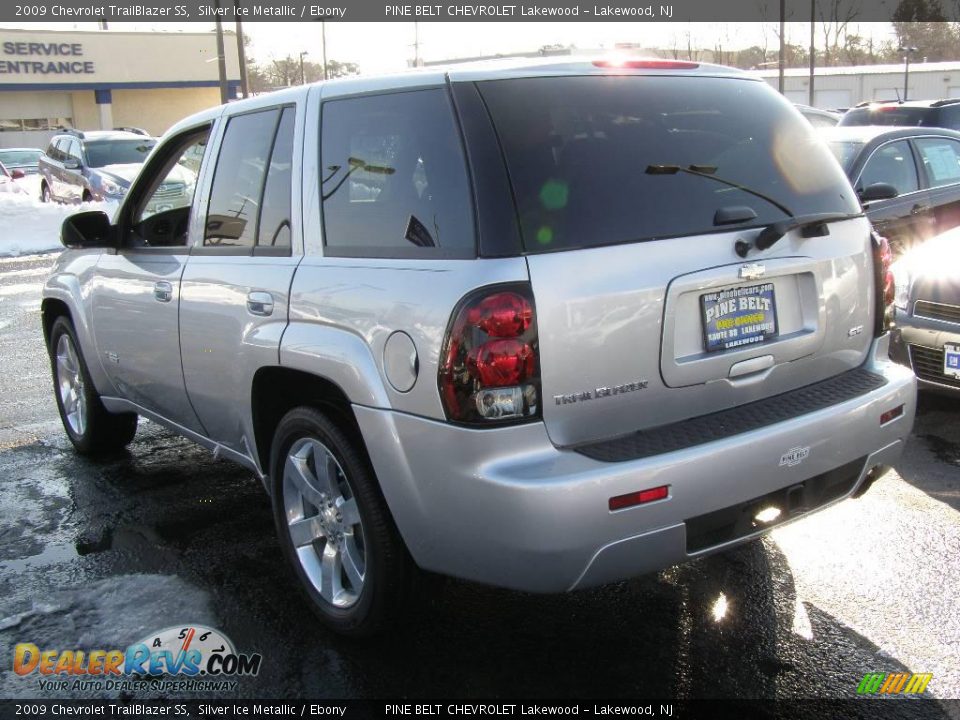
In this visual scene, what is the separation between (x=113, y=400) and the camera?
5.24 meters

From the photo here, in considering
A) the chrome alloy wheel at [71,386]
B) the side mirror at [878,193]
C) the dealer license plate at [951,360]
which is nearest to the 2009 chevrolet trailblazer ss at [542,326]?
the dealer license plate at [951,360]

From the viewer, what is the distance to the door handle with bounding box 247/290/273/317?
3576 mm

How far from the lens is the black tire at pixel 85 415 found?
5.49 metres

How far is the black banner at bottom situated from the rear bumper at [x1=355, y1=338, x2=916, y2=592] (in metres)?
0.46

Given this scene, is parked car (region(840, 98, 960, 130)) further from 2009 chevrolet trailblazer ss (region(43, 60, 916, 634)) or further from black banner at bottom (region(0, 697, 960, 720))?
black banner at bottom (region(0, 697, 960, 720))

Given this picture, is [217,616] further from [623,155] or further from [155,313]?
[623,155]

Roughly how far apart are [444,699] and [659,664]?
73cm

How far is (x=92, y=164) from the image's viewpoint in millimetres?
20141

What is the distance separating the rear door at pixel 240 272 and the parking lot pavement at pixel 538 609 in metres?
0.65

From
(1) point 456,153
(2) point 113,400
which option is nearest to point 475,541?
(1) point 456,153

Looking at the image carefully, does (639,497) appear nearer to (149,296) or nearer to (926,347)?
(149,296)

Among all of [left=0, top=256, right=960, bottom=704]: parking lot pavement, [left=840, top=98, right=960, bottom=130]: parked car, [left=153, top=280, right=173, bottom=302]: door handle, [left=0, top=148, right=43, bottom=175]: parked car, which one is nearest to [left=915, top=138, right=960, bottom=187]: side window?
[left=0, top=256, right=960, bottom=704]: parking lot pavement

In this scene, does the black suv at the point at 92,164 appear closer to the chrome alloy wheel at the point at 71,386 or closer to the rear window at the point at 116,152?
the rear window at the point at 116,152

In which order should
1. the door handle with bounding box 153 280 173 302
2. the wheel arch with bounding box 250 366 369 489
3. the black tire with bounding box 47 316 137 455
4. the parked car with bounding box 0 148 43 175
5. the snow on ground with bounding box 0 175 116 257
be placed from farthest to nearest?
the parked car with bounding box 0 148 43 175 < the snow on ground with bounding box 0 175 116 257 < the black tire with bounding box 47 316 137 455 < the door handle with bounding box 153 280 173 302 < the wheel arch with bounding box 250 366 369 489
